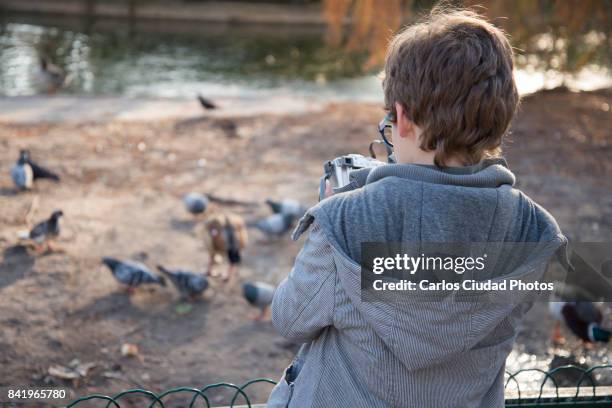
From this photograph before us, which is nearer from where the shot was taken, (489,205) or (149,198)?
(489,205)

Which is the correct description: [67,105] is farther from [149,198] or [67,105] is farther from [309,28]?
[309,28]

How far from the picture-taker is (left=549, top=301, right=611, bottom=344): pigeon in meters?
5.42

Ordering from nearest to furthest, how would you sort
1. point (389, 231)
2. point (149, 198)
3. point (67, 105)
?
point (389, 231)
point (149, 198)
point (67, 105)

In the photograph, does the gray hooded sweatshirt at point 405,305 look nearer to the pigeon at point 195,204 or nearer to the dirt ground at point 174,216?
the dirt ground at point 174,216

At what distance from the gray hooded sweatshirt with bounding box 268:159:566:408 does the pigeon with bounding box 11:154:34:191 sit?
6.70m

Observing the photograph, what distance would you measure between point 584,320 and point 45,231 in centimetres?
467

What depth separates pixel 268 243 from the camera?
23.5 feet

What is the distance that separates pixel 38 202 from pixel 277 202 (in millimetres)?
2575

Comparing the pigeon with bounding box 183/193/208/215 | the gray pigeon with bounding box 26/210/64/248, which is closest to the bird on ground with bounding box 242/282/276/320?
the pigeon with bounding box 183/193/208/215

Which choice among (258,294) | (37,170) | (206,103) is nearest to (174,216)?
(37,170)

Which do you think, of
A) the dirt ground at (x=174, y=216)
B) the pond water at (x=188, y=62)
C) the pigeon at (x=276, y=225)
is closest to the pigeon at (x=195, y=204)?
the dirt ground at (x=174, y=216)

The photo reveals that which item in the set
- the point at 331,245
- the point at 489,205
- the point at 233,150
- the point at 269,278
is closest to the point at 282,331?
the point at 331,245

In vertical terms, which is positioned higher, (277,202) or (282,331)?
(282,331)

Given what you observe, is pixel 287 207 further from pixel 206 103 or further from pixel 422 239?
pixel 422 239
